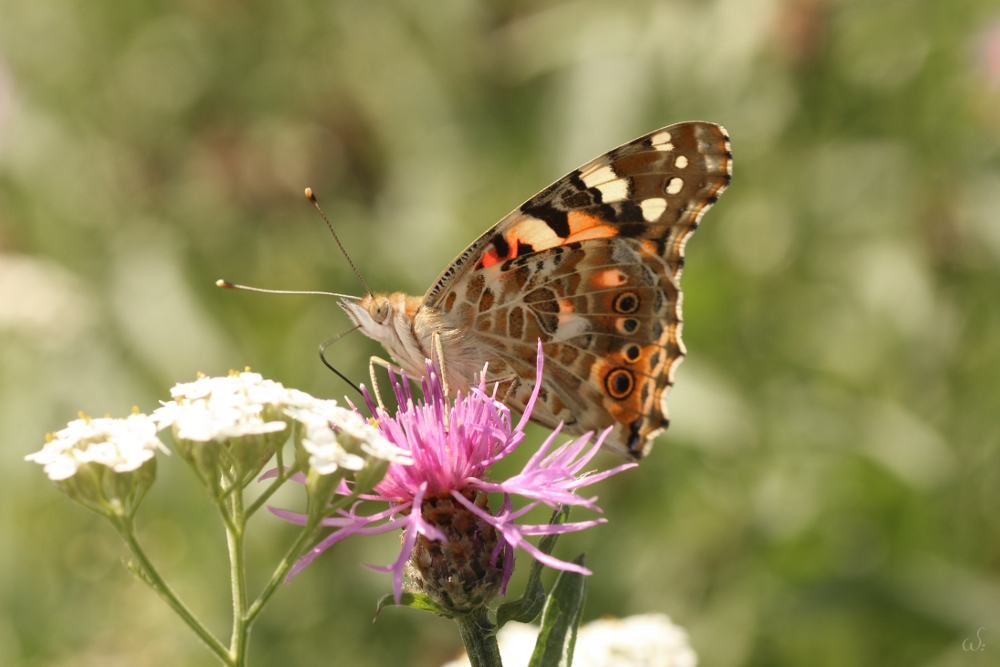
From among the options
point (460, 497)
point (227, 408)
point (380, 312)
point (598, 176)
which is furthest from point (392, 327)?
point (227, 408)

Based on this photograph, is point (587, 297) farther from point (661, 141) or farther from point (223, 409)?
point (223, 409)

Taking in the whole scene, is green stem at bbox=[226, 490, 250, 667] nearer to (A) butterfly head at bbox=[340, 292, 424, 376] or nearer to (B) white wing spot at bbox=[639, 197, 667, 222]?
(A) butterfly head at bbox=[340, 292, 424, 376]

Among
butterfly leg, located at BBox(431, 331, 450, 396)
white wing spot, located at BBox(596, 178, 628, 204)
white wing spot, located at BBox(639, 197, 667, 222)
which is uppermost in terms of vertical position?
white wing spot, located at BBox(596, 178, 628, 204)

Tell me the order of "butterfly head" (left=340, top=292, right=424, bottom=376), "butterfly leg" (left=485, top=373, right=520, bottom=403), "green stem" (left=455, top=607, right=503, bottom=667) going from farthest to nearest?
"butterfly head" (left=340, top=292, right=424, bottom=376) < "butterfly leg" (left=485, top=373, right=520, bottom=403) < "green stem" (left=455, top=607, right=503, bottom=667)

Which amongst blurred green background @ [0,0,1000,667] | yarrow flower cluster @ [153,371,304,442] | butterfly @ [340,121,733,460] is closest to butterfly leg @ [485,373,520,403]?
butterfly @ [340,121,733,460]

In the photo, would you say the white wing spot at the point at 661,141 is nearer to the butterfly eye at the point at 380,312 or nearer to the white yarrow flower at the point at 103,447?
the butterfly eye at the point at 380,312

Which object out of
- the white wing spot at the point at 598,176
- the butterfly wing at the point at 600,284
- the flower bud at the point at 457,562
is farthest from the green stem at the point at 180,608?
the white wing spot at the point at 598,176
